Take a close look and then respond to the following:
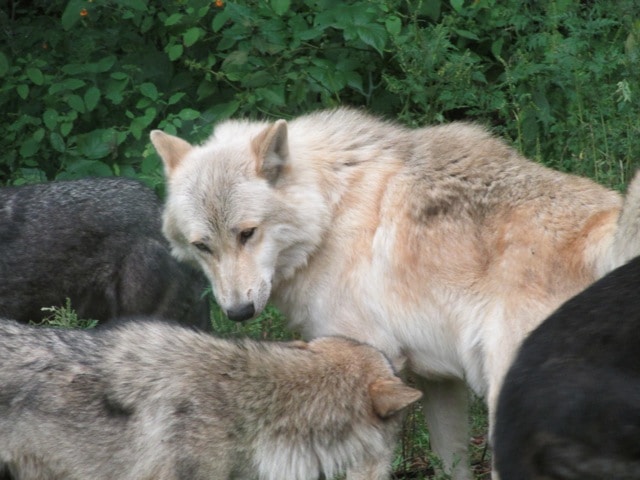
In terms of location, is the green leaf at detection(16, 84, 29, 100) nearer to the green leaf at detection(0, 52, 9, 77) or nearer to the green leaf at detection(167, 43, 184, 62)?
the green leaf at detection(0, 52, 9, 77)

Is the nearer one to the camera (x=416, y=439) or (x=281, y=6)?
(x=416, y=439)

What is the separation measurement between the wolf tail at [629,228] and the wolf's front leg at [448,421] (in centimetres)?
151

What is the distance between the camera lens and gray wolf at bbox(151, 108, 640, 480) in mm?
5227

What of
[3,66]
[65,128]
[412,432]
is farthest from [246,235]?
[3,66]

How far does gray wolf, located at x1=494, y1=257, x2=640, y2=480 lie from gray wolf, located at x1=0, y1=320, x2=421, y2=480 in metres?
1.17

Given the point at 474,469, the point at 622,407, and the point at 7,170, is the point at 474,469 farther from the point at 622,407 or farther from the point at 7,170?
the point at 7,170

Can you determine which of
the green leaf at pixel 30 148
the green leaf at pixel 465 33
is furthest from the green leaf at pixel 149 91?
the green leaf at pixel 465 33

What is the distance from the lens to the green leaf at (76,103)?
351 inches

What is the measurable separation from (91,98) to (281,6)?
1815mm

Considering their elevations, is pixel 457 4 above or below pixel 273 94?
above

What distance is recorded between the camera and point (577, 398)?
342cm

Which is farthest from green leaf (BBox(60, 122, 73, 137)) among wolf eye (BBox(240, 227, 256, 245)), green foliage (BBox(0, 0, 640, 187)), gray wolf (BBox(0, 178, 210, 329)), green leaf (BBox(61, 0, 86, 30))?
wolf eye (BBox(240, 227, 256, 245))

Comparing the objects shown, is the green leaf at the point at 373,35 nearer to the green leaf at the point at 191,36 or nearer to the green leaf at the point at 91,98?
the green leaf at the point at 191,36

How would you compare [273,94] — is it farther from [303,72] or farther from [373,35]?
[373,35]
